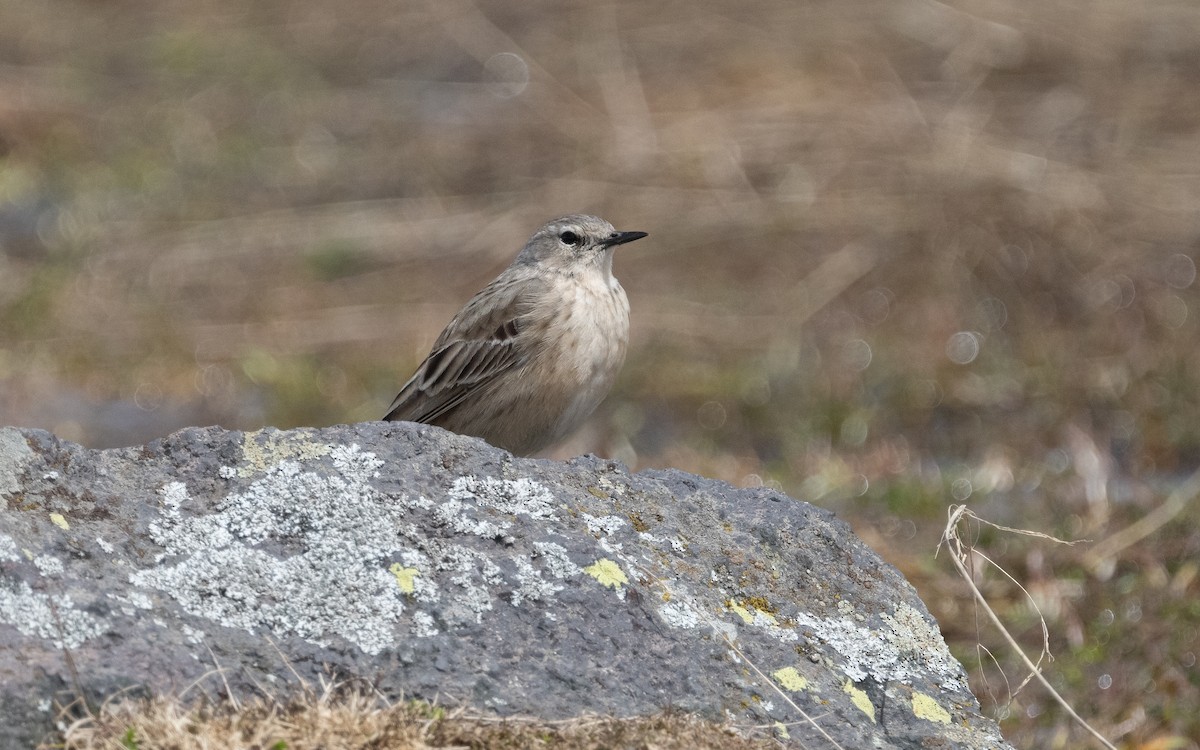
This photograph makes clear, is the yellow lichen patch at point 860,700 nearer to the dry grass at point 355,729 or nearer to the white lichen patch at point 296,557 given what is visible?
the dry grass at point 355,729

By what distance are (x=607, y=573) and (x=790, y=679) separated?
2.05ft

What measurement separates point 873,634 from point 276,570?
6.07ft

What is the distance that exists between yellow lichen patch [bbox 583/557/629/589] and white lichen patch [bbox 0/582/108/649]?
1390 mm

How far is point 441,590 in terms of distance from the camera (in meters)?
4.06

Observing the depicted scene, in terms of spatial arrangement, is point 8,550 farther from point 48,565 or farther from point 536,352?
point 536,352

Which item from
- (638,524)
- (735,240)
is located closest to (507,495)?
(638,524)

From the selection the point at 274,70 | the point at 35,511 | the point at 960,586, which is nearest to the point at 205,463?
the point at 35,511

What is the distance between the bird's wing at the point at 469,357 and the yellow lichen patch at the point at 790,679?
367 centimetres

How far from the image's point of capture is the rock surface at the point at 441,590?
12.2ft

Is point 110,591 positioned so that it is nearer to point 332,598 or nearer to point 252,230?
point 332,598

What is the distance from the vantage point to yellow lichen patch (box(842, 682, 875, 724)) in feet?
13.5

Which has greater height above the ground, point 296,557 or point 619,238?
point 296,557

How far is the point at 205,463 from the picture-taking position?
14.4 feet

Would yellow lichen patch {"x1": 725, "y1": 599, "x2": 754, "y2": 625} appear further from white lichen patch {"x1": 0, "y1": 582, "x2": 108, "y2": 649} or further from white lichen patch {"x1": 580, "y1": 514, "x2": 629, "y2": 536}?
white lichen patch {"x1": 0, "y1": 582, "x2": 108, "y2": 649}
